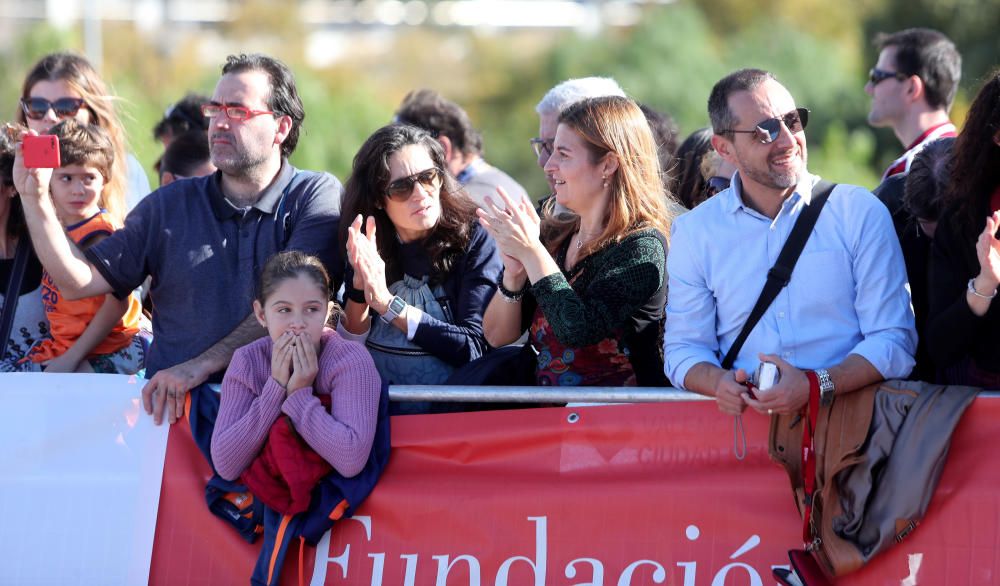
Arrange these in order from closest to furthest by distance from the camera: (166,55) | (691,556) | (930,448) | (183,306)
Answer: (930,448), (691,556), (183,306), (166,55)

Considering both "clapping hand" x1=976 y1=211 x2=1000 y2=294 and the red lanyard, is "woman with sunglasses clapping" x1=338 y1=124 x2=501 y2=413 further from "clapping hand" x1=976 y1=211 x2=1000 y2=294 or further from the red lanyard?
"clapping hand" x1=976 y1=211 x2=1000 y2=294

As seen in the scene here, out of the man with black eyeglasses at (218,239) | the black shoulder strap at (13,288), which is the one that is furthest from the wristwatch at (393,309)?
the black shoulder strap at (13,288)

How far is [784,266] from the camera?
177 inches

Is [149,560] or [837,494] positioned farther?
[149,560]

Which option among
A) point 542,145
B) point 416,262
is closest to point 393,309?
point 416,262

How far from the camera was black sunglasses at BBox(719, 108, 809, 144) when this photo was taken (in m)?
4.62

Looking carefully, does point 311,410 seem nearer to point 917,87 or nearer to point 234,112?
point 234,112

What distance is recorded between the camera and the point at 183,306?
18.4 feet

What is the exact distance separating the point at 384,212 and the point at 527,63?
4960 cm

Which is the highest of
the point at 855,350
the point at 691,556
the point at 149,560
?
the point at 855,350

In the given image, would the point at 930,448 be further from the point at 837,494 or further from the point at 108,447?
the point at 108,447

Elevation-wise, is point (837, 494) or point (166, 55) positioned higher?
point (837, 494)

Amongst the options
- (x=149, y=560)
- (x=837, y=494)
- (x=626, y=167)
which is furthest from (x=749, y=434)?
(x=149, y=560)

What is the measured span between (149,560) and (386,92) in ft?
208
